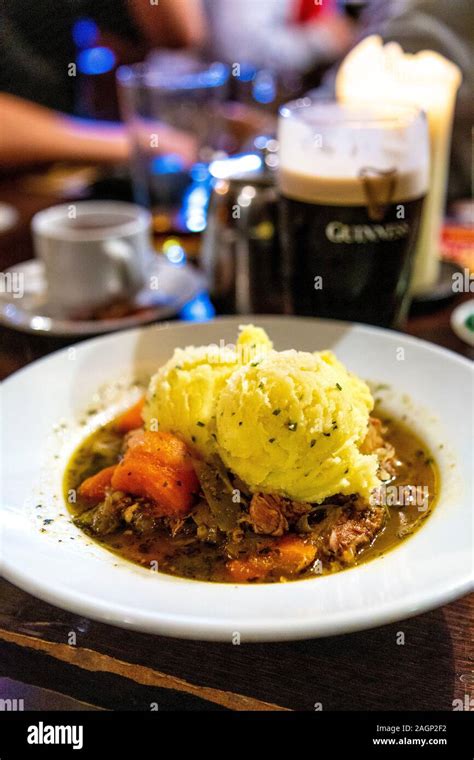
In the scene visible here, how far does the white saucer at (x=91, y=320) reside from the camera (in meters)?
2.24

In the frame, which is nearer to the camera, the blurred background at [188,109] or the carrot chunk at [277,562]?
the carrot chunk at [277,562]

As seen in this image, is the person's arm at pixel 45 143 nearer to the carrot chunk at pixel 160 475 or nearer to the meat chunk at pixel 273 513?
the carrot chunk at pixel 160 475

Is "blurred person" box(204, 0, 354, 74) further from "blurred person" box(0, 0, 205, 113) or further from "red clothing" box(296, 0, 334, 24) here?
"blurred person" box(0, 0, 205, 113)

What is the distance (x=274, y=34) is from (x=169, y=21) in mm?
971

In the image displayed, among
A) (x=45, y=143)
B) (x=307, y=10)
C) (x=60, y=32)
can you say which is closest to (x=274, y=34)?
(x=307, y=10)

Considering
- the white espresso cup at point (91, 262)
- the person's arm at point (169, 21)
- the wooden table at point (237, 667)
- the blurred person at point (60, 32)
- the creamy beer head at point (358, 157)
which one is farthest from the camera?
the person's arm at point (169, 21)

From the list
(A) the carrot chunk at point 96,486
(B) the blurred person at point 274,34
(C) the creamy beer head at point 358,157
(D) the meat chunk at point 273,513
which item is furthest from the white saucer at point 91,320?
(B) the blurred person at point 274,34

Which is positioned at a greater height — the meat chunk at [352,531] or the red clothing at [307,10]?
the red clothing at [307,10]

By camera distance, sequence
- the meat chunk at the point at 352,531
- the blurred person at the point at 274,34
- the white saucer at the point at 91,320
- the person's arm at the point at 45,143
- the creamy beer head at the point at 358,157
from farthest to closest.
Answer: the blurred person at the point at 274,34, the person's arm at the point at 45,143, the white saucer at the point at 91,320, the creamy beer head at the point at 358,157, the meat chunk at the point at 352,531

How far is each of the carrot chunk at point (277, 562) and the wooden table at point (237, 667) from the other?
13cm

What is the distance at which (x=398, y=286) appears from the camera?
221 cm

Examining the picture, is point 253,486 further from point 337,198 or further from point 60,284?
point 60,284

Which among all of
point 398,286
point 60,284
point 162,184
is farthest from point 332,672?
point 162,184

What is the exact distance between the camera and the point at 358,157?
205 centimetres
